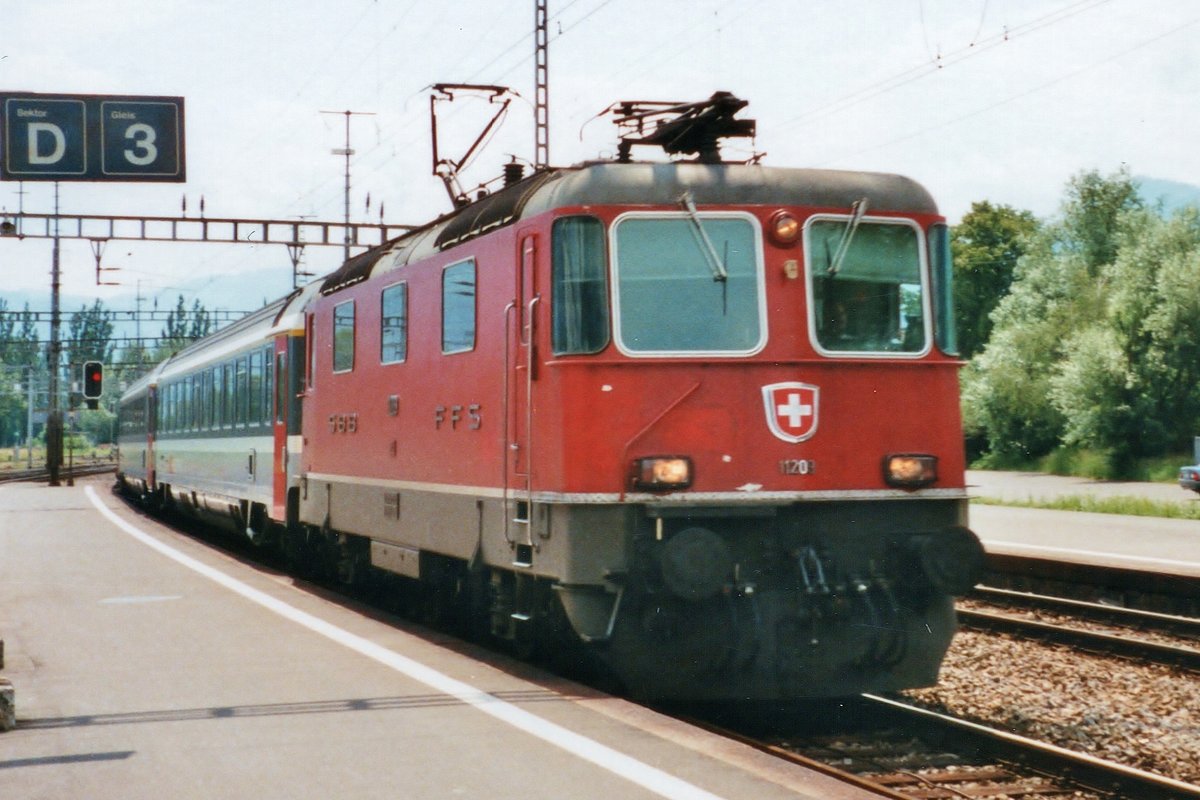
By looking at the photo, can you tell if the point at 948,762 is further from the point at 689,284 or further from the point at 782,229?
the point at 782,229

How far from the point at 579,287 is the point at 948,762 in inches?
131

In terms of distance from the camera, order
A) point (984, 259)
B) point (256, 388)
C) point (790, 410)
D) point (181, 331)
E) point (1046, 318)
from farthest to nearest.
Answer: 1. point (181, 331)
2. point (984, 259)
3. point (1046, 318)
4. point (256, 388)
5. point (790, 410)

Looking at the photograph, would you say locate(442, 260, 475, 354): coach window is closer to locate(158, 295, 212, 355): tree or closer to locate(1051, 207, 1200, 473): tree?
locate(158, 295, 212, 355): tree

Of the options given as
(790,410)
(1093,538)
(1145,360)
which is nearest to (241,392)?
(1093,538)

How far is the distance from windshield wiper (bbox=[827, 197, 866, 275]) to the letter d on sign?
18.0ft

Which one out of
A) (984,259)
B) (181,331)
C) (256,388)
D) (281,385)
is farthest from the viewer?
(181,331)

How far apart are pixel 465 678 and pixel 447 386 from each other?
8.42 ft

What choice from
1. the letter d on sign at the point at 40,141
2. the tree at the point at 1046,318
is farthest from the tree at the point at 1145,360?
the letter d on sign at the point at 40,141

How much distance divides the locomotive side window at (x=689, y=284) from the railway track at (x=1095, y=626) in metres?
4.85

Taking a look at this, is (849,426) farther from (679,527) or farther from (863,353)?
(679,527)

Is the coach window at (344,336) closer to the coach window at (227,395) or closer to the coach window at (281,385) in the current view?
the coach window at (281,385)

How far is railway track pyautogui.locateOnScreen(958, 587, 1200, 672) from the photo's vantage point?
1220 cm

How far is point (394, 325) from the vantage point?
12.6 m

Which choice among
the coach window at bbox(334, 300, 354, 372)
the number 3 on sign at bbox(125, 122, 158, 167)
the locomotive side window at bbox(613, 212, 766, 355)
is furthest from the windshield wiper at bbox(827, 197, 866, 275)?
the coach window at bbox(334, 300, 354, 372)
